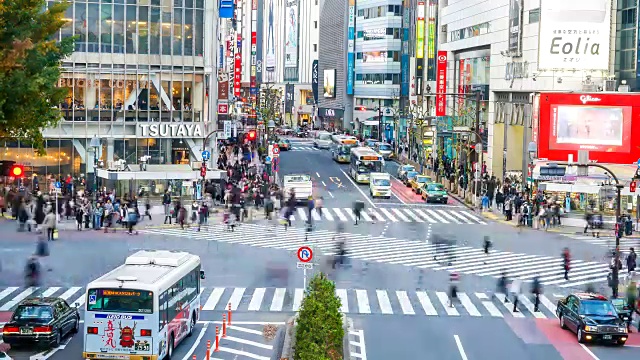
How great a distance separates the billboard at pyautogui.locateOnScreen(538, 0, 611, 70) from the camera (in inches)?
2795

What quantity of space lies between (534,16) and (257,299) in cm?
4406

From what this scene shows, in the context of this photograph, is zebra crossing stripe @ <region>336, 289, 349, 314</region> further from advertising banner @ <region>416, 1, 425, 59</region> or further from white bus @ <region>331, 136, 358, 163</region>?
advertising banner @ <region>416, 1, 425, 59</region>

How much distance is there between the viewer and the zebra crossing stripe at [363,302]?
35.2 m

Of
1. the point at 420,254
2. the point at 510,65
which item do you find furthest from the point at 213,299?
the point at 510,65

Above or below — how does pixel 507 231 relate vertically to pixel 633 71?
below

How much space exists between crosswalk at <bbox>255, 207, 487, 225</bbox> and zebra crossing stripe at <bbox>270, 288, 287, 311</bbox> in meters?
23.1

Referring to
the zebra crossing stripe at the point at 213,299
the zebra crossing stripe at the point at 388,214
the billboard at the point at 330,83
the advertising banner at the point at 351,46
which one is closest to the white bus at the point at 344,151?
the zebra crossing stripe at the point at 388,214

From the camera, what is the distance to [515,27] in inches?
3039

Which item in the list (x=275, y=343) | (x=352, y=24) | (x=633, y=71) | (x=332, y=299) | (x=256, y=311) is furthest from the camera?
(x=352, y=24)

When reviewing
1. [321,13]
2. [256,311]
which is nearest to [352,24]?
[321,13]

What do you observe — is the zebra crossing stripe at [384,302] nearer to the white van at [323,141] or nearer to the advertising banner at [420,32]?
the advertising banner at [420,32]

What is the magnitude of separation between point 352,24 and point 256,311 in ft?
399

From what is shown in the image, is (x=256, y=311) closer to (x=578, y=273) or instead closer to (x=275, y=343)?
(x=275, y=343)

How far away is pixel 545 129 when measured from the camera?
230 ft
